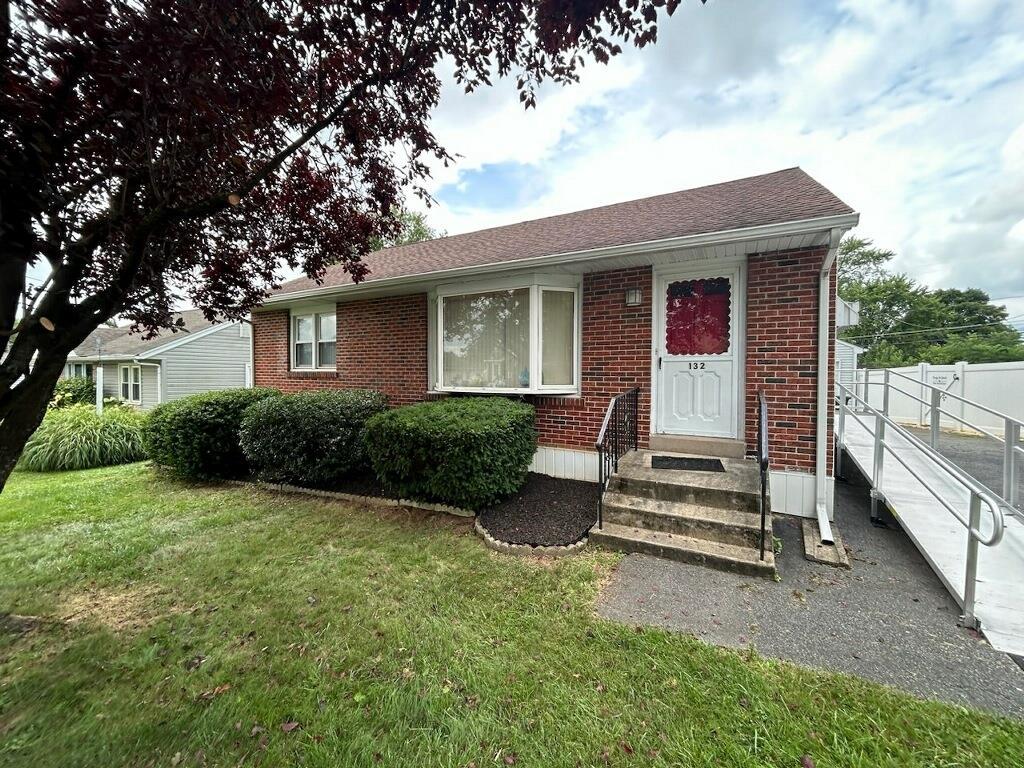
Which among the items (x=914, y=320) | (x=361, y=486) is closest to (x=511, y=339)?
(x=361, y=486)

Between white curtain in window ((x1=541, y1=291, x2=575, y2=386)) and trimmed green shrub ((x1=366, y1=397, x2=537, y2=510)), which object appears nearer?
trimmed green shrub ((x1=366, y1=397, x2=537, y2=510))

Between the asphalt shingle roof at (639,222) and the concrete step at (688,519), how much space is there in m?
3.09

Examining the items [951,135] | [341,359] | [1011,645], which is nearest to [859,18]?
[1011,645]

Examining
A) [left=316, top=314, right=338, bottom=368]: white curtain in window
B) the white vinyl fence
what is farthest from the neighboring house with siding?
the white vinyl fence

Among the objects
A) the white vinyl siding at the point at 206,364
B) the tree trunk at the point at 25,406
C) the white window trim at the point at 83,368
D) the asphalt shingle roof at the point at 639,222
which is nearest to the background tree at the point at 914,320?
the asphalt shingle roof at the point at 639,222

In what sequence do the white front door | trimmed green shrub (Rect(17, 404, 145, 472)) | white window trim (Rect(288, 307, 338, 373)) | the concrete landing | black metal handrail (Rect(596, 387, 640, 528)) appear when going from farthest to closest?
trimmed green shrub (Rect(17, 404, 145, 472)) < white window trim (Rect(288, 307, 338, 373)) < the white front door < black metal handrail (Rect(596, 387, 640, 528)) < the concrete landing

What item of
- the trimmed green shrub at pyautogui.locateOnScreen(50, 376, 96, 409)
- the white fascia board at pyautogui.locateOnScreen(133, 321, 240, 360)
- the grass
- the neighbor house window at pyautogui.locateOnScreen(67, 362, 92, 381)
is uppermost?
the white fascia board at pyautogui.locateOnScreen(133, 321, 240, 360)

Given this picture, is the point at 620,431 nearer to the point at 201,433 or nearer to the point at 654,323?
the point at 654,323

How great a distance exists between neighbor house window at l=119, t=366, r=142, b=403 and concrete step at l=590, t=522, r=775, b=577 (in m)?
21.0

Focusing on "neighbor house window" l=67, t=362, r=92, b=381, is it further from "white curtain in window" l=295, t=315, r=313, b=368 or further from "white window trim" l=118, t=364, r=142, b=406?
"white curtain in window" l=295, t=315, r=313, b=368

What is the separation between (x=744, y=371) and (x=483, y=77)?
425cm

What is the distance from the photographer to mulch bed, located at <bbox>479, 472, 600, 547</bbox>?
4320mm

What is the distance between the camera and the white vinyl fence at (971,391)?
1001 cm

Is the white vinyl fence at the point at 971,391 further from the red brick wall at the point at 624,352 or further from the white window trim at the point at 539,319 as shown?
the white window trim at the point at 539,319
